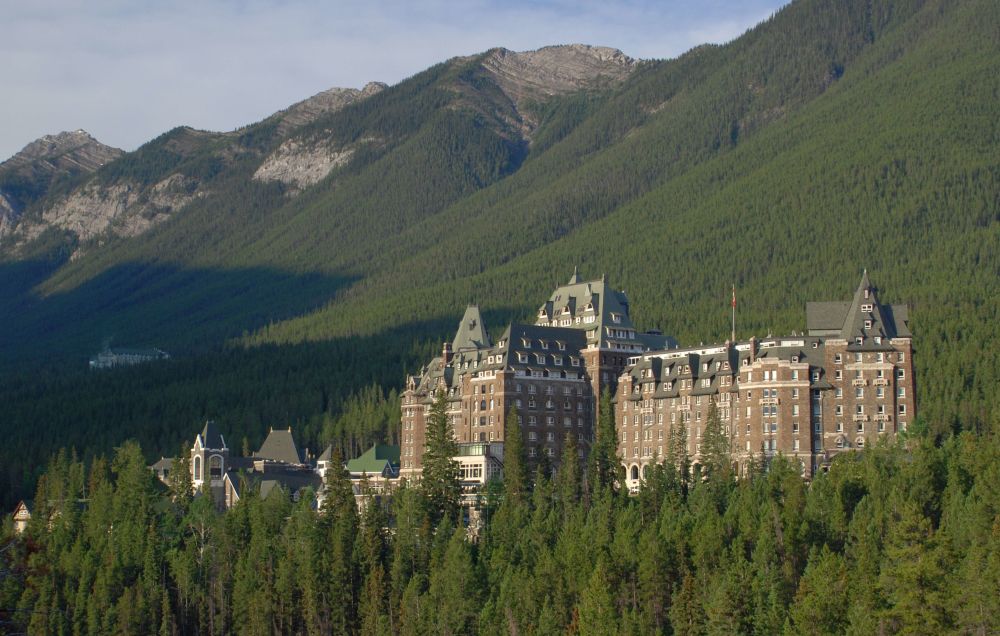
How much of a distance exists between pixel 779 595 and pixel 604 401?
160 feet

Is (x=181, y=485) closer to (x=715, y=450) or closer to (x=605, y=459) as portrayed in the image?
(x=605, y=459)

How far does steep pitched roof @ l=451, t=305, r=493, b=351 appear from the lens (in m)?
180

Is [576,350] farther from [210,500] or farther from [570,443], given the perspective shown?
[210,500]

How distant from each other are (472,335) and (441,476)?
36.1 metres

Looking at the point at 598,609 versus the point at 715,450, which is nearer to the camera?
the point at 598,609

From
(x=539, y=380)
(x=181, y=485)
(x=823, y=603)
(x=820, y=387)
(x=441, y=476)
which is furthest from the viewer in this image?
(x=181, y=485)

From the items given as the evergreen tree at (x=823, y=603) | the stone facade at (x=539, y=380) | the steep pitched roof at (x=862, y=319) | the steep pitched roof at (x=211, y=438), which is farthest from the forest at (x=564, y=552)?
the steep pitched roof at (x=862, y=319)

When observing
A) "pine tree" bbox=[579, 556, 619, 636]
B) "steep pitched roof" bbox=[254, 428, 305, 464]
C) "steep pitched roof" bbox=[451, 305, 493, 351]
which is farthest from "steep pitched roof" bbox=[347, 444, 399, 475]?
"pine tree" bbox=[579, 556, 619, 636]

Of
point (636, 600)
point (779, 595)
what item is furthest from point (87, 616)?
point (779, 595)

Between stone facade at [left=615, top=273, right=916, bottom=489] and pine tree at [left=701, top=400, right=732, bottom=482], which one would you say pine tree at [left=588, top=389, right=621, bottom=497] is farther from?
pine tree at [left=701, top=400, right=732, bottom=482]

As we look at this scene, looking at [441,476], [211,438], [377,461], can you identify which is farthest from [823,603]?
[211,438]

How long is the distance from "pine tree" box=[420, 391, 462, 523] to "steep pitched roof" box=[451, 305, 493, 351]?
26.3m

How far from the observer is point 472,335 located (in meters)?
183

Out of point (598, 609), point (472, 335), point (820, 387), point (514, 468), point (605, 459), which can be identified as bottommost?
point (598, 609)
